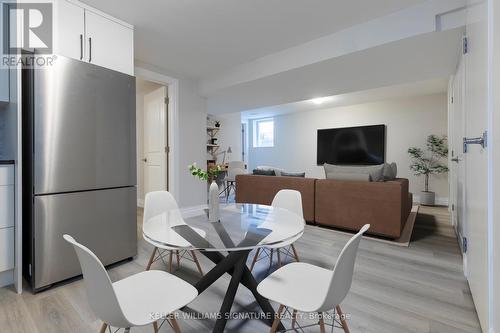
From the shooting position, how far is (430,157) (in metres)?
5.49

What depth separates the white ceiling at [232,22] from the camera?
2.19m

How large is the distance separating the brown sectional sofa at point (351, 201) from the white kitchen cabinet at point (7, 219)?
3.01 m

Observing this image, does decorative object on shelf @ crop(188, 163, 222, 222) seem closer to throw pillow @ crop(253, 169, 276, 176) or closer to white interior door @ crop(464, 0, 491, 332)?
white interior door @ crop(464, 0, 491, 332)

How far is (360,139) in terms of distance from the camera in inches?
250

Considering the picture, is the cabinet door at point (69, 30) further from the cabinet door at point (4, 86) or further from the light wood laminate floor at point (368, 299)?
the light wood laminate floor at point (368, 299)

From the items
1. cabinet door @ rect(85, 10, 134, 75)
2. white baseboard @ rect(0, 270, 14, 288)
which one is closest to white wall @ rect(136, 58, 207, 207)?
cabinet door @ rect(85, 10, 134, 75)

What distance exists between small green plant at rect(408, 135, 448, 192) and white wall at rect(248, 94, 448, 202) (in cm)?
14

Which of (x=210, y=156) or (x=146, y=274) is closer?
(x=146, y=274)

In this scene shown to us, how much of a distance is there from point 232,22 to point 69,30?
4.80 ft

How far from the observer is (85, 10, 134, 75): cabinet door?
2.19 m

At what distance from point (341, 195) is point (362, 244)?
694 mm

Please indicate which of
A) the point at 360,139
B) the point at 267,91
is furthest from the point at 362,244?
the point at 360,139

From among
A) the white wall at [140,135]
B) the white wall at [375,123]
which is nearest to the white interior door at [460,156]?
the white wall at [375,123]

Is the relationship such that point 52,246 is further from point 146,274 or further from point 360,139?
point 360,139
